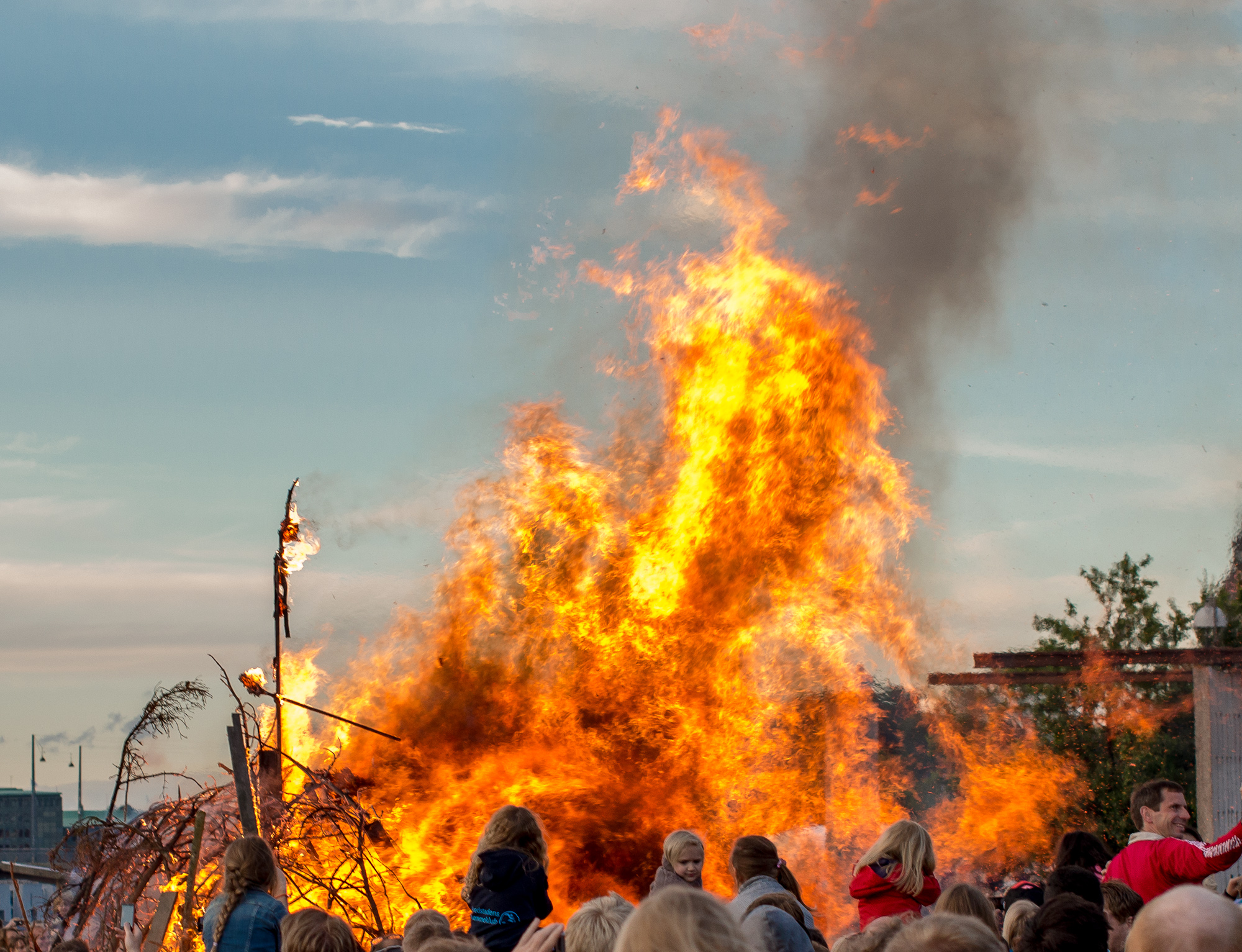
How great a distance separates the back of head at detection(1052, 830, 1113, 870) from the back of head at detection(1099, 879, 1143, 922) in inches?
36.7

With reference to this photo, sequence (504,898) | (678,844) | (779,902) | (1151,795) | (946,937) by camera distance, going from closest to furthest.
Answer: (946,937), (504,898), (779,902), (678,844), (1151,795)

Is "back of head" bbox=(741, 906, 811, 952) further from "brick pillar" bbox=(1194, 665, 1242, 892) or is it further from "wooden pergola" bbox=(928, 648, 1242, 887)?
"brick pillar" bbox=(1194, 665, 1242, 892)

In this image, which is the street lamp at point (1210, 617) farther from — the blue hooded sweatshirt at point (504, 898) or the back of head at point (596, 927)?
the back of head at point (596, 927)

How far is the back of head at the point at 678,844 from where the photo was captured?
638 cm

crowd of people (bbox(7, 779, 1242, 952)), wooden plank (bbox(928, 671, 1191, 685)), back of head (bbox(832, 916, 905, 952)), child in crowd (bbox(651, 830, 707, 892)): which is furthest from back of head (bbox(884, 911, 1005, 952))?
wooden plank (bbox(928, 671, 1191, 685))

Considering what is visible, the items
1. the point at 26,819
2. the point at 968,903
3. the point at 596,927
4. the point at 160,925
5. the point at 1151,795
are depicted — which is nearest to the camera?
the point at 596,927

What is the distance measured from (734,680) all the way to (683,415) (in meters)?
3.35

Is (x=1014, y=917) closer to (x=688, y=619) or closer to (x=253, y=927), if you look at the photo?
(x=253, y=927)

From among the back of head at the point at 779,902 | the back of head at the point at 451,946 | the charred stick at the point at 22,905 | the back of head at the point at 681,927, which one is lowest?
the charred stick at the point at 22,905

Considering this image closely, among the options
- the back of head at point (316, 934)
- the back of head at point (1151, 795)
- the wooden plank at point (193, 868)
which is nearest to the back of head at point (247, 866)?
the back of head at point (316, 934)

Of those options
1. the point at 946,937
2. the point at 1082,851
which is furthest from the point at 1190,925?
the point at 1082,851

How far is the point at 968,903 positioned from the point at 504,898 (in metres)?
1.85

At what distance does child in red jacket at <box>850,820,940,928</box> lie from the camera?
5965mm

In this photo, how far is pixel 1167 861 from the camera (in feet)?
20.6
